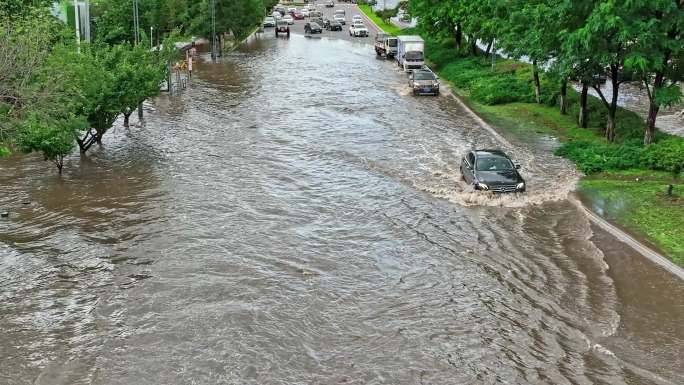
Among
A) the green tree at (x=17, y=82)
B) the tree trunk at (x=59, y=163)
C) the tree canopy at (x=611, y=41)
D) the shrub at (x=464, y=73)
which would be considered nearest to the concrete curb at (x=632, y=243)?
the tree canopy at (x=611, y=41)

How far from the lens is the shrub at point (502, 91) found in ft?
125

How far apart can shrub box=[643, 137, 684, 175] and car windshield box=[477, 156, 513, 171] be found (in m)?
5.50

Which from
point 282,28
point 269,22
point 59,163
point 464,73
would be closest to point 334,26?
point 282,28

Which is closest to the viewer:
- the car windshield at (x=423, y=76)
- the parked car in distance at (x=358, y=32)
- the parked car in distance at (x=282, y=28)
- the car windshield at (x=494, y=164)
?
the car windshield at (x=494, y=164)

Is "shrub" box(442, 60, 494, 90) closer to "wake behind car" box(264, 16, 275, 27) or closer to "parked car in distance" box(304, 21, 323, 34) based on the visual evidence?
"parked car in distance" box(304, 21, 323, 34)

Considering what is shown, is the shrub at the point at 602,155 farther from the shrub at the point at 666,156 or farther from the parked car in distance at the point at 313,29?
the parked car in distance at the point at 313,29

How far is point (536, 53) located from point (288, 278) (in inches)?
778

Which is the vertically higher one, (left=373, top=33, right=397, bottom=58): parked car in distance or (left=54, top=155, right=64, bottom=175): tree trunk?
(left=373, top=33, right=397, bottom=58): parked car in distance

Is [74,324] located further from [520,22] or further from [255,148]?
[520,22]

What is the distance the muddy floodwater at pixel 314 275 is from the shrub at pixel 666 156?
2.68 meters

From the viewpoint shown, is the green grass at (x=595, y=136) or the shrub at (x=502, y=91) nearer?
the green grass at (x=595, y=136)

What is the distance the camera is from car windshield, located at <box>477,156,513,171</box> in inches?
896

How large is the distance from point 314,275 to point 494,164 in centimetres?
881

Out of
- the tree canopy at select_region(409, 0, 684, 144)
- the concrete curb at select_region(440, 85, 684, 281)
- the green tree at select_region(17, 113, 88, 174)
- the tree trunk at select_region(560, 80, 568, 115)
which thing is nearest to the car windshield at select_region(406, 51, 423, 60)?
the tree canopy at select_region(409, 0, 684, 144)
